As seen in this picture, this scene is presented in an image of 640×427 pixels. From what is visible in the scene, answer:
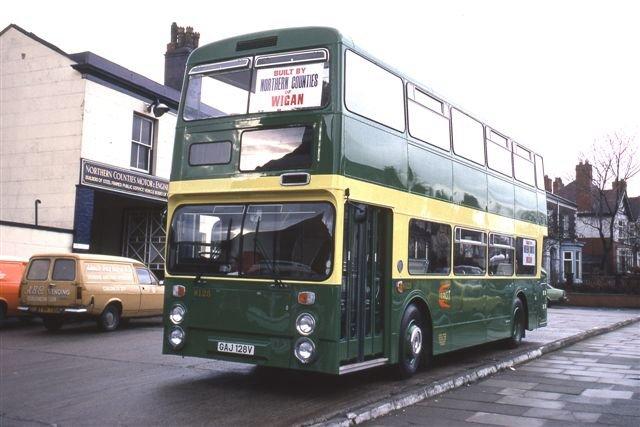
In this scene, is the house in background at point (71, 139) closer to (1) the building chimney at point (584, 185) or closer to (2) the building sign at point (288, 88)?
(2) the building sign at point (288, 88)

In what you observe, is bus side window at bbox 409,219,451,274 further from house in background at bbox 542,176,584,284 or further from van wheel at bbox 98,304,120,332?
house in background at bbox 542,176,584,284

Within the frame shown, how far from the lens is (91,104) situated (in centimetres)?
2002

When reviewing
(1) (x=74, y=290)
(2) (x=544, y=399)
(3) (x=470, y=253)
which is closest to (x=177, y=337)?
(2) (x=544, y=399)

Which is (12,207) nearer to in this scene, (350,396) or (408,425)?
(350,396)

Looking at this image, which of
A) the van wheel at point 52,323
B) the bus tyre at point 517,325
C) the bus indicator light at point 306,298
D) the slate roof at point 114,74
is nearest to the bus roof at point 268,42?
the bus indicator light at point 306,298

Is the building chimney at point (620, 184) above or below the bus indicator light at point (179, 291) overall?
above

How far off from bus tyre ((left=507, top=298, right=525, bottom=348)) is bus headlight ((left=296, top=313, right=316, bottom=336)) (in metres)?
7.37

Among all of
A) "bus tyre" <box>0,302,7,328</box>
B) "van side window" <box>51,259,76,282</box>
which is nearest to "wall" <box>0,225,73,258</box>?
"bus tyre" <box>0,302,7,328</box>

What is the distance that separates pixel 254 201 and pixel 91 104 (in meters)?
13.8

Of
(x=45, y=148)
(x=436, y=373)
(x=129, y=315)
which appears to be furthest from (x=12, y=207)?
(x=436, y=373)

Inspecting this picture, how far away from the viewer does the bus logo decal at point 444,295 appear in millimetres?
10234

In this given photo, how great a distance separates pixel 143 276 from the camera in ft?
55.5

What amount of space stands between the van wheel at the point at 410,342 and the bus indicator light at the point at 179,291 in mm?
3061

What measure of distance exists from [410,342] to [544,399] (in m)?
1.93
